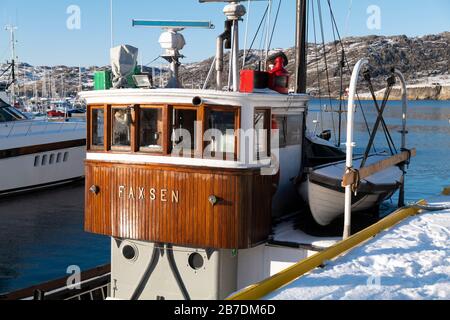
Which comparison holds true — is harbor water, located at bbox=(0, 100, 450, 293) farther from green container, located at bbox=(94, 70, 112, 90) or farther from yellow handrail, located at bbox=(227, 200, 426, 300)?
yellow handrail, located at bbox=(227, 200, 426, 300)

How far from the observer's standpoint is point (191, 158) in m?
10.5

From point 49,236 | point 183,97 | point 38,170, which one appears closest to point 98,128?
point 183,97

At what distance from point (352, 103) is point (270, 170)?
6.16 ft

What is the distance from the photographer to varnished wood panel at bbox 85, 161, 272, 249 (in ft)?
34.1

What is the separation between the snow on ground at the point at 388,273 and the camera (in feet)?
24.4

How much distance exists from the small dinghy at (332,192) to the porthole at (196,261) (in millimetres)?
2414

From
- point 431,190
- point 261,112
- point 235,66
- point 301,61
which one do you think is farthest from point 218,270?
point 431,190

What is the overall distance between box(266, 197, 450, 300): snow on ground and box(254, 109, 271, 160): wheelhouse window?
252cm

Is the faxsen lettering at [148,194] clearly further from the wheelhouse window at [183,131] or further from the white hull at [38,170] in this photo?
the white hull at [38,170]

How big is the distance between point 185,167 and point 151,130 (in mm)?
1053

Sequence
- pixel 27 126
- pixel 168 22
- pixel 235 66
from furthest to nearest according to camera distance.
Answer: pixel 27 126 < pixel 168 22 < pixel 235 66

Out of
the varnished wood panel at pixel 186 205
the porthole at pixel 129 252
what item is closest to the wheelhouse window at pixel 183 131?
the varnished wood panel at pixel 186 205
